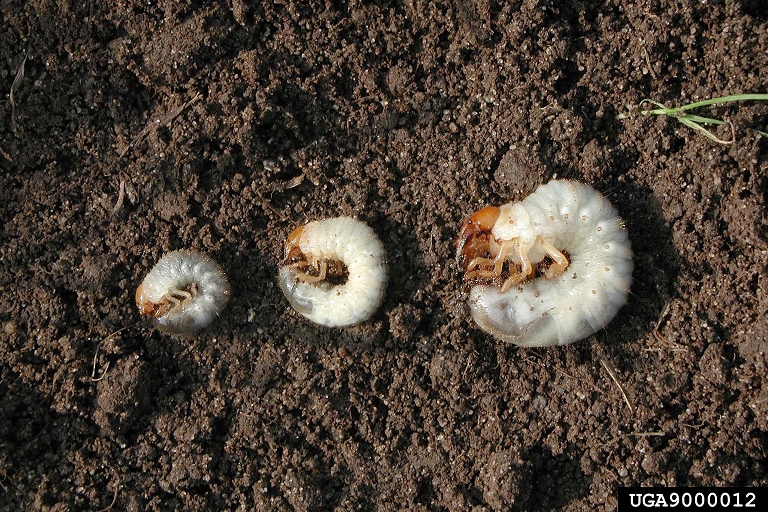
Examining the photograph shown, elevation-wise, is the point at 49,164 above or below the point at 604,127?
above

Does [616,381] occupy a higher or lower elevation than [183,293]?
lower

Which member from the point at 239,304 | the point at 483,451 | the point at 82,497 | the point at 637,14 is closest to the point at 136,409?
the point at 82,497

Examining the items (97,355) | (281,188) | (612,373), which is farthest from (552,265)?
(97,355)

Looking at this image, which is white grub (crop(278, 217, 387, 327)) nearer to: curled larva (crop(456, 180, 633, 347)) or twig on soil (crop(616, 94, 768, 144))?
curled larva (crop(456, 180, 633, 347))

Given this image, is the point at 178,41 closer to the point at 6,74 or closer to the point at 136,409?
the point at 6,74

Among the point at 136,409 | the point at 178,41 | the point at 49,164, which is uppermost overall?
the point at 178,41

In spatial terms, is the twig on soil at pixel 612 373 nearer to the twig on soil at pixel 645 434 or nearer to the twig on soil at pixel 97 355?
the twig on soil at pixel 645 434

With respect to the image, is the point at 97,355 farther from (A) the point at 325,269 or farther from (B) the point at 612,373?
(B) the point at 612,373
